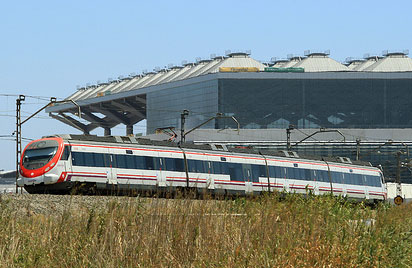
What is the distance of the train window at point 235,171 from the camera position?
1460 inches

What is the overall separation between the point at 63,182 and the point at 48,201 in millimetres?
8232

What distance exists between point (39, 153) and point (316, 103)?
126136 millimetres

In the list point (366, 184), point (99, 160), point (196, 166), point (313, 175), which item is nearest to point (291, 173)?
point (313, 175)

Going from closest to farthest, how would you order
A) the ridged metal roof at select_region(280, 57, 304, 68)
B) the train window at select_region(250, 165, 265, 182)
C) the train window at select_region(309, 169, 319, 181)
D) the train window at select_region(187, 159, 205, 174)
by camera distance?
1. the train window at select_region(187, 159, 205, 174)
2. the train window at select_region(250, 165, 265, 182)
3. the train window at select_region(309, 169, 319, 181)
4. the ridged metal roof at select_region(280, 57, 304, 68)

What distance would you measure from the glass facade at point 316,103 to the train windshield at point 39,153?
11827cm

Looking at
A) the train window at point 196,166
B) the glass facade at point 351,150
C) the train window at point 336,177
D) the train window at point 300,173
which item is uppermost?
the train window at point 196,166

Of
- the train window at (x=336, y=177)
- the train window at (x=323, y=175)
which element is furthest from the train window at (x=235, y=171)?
the train window at (x=336, y=177)

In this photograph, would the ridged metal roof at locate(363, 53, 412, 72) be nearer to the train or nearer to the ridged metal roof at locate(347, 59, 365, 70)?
the ridged metal roof at locate(347, 59, 365, 70)

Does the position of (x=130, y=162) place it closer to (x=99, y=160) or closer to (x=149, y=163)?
(x=149, y=163)

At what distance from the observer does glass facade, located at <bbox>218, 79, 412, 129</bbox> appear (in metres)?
152

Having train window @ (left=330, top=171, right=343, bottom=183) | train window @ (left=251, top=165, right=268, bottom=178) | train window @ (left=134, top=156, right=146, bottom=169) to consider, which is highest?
train window @ (left=134, top=156, right=146, bottom=169)

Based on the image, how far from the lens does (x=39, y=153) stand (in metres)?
31.4

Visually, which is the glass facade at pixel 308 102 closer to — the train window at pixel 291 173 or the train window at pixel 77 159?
the train window at pixel 291 173

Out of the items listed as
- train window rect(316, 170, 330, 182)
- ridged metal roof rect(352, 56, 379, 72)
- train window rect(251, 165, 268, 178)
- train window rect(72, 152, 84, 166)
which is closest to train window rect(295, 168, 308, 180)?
train window rect(316, 170, 330, 182)
